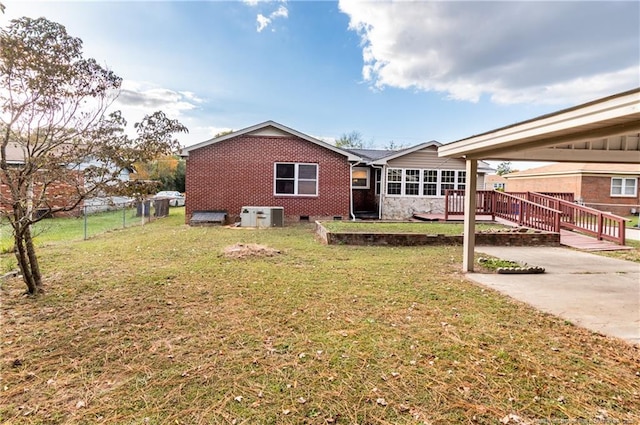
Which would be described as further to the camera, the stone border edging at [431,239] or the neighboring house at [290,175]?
the neighboring house at [290,175]

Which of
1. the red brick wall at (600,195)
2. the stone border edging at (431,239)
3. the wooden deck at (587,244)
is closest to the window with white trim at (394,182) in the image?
the stone border edging at (431,239)

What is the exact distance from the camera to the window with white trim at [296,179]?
49.8 feet

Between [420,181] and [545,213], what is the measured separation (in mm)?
6106

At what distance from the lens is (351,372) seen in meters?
2.84

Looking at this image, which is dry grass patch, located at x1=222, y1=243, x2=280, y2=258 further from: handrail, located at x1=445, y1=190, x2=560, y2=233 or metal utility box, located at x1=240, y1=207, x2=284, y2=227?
handrail, located at x1=445, y1=190, x2=560, y2=233

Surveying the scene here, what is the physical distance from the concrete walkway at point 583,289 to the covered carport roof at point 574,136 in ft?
6.99

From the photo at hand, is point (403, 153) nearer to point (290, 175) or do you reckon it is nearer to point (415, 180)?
point (415, 180)

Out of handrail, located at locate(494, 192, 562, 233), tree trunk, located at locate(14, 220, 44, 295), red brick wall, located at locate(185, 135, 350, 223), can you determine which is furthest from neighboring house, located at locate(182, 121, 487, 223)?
tree trunk, located at locate(14, 220, 44, 295)

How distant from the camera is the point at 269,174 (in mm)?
14930

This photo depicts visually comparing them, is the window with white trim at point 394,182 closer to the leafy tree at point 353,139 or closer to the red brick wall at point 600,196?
the red brick wall at point 600,196

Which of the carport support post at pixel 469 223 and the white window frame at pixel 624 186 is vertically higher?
the white window frame at pixel 624 186

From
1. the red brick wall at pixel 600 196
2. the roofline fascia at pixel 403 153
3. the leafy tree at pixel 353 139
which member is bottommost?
the red brick wall at pixel 600 196

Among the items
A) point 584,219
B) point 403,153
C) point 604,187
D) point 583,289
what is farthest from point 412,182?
point 604,187

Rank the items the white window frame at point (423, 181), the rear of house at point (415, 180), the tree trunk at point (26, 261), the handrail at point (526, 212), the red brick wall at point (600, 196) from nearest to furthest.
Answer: the tree trunk at point (26, 261) < the handrail at point (526, 212) < the rear of house at point (415, 180) < the white window frame at point (423, 181) < the red brick wall at point (600, 196)
